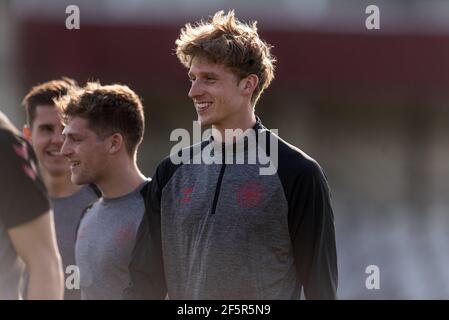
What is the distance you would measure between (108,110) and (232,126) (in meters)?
0.94

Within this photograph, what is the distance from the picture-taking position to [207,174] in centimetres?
469

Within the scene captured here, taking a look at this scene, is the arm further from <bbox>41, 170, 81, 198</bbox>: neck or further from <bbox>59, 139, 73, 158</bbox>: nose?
<bbox>41, 170, 81, 198</bbox>: neck

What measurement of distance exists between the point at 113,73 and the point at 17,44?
1.43 meters

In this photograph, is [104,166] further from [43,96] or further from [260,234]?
[260,234]

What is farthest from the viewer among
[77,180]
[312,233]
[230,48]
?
[77,180]

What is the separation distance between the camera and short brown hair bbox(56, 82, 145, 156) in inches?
213

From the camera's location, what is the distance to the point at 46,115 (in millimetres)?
6148

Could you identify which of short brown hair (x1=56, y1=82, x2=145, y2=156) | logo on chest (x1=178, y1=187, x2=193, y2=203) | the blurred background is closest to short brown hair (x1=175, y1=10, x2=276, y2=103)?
logo on chest (x1=178, y1=187, x2=193, y2=203)

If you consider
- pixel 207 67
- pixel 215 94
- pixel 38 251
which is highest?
pixel 207 67

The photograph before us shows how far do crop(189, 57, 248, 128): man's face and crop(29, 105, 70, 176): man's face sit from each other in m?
1.59

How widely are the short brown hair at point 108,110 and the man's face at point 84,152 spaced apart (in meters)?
0.04

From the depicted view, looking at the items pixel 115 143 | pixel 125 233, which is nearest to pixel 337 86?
pixel 115 143

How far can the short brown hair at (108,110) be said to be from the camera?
5.42m
